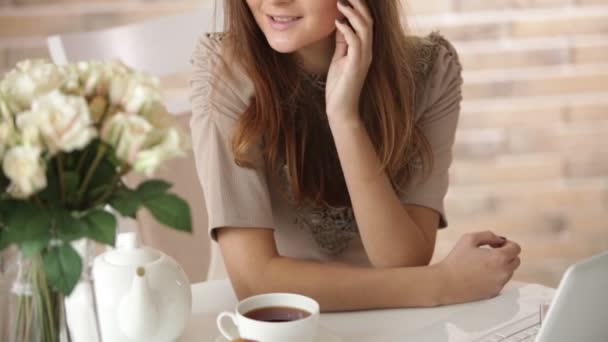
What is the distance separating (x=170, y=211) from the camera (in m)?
0.90

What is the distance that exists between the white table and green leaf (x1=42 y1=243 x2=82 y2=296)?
0.39 m

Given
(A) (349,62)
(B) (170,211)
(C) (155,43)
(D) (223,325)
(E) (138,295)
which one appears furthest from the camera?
(C) (155,43)

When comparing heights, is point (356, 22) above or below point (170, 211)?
above

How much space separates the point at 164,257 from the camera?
1165 mm

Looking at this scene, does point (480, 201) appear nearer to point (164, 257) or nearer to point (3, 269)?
point (164, 257)

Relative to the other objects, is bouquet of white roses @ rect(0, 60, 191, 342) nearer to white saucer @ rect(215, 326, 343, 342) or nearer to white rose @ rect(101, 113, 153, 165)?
white rose @ rect(101, 113, 153, 165)

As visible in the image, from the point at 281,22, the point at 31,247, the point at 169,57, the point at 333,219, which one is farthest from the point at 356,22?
the point at 31,247

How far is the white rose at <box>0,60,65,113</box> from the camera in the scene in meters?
0.85

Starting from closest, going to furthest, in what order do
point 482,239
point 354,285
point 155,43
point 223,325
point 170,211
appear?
point 170,211 < point 223,325 < point 354,285 < point 482,239 < point 155,43

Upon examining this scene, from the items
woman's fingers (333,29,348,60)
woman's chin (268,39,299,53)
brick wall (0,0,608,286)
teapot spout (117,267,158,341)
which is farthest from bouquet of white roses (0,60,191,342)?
brick wall (0,0,608,286)

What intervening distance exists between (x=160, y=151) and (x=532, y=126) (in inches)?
95.4

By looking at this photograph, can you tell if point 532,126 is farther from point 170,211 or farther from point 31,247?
point 31,247

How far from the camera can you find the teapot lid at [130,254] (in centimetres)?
115

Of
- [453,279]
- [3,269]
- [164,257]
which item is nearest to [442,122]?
[453,279]
